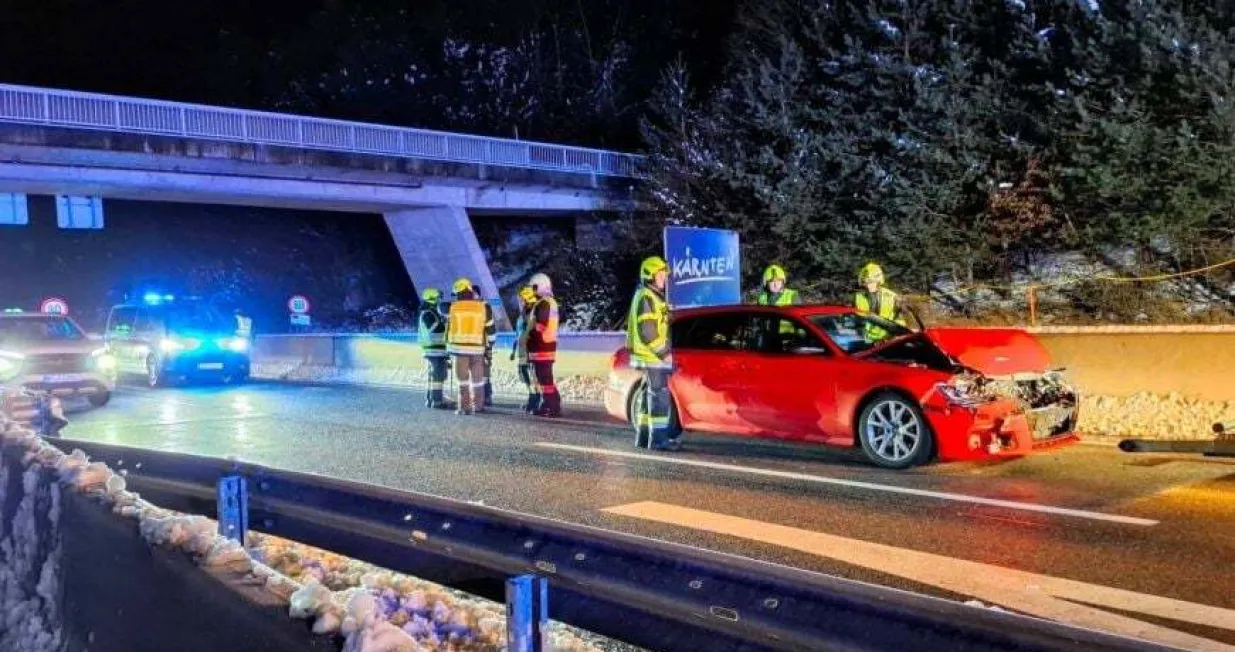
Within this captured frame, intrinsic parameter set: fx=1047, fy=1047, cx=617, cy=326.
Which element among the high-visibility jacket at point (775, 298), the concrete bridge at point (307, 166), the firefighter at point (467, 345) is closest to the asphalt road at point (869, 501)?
the firefighter at point (467, 345)

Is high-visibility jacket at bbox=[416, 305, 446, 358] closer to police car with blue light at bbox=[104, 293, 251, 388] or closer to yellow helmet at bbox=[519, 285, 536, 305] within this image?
yellow helmet at bbox=[519, 285, 536, 305]

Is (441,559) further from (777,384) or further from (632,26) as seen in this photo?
(632,26)

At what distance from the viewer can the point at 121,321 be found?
21.5 meters

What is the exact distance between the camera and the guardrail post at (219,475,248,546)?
5133 mm

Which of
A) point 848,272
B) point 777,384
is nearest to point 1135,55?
point 848,272

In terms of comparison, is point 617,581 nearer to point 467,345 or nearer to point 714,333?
point 714,333

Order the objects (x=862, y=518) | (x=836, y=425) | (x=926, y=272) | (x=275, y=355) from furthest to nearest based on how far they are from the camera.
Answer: (x=275, y=355) < (x=926, y=272) < (x=836, y=425) < (x=862, y=518)

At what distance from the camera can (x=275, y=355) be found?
2455 cm

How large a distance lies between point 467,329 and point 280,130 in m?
13.3

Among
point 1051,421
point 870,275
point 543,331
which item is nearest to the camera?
point 1051,421

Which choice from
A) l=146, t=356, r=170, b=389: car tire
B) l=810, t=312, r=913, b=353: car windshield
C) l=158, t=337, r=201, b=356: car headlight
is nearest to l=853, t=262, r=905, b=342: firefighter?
l=810, t=312, r=913, b=353: car windshield

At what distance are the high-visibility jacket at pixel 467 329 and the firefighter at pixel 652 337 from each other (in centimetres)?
432

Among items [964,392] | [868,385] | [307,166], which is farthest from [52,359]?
[964,392]

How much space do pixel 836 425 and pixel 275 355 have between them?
1828cm
